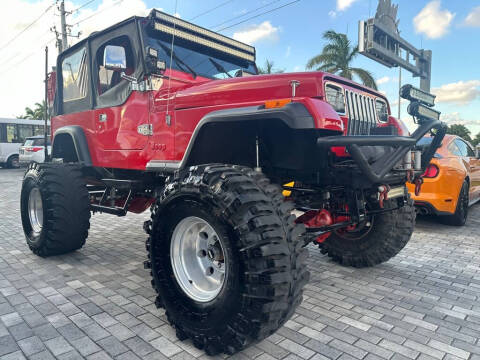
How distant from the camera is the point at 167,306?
253 cm

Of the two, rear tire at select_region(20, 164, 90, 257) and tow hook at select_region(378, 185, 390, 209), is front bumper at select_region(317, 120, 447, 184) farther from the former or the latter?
rear tire at select_region(20, 164, 90, 257)

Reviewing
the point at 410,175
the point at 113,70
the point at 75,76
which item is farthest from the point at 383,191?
the point at 75,76

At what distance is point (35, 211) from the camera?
462cm

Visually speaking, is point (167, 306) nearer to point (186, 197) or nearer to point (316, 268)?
point (186, 197)

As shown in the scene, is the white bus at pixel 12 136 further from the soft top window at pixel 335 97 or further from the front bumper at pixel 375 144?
the front bumper at pixel 375 144

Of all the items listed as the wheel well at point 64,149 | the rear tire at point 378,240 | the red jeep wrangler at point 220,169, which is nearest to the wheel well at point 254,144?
the red jeep wrangler at point 220,169

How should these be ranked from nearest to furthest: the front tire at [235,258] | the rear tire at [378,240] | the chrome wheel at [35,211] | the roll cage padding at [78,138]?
the front tire at [235,258]
the rear tire at [378,240]
the roll cage padding at [78,138]
the chrome wheel at [35,211]

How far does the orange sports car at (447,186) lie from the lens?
557cm

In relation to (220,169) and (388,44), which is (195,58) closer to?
(220,169)

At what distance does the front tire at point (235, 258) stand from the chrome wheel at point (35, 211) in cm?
285

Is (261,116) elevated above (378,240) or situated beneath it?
elevated above

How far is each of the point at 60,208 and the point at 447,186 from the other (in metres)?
5.65

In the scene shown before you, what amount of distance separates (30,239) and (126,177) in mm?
1544

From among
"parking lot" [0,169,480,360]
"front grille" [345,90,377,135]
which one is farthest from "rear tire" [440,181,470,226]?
"front grille" [345,90,377,135]
